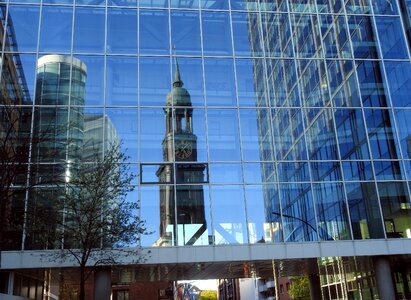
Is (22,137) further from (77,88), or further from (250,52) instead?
(250,52)

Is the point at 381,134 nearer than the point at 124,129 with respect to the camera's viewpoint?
No

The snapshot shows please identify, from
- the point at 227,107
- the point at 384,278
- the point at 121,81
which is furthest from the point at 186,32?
the point at 384,278

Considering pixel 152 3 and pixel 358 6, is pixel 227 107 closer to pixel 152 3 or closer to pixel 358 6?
pixel 152 3

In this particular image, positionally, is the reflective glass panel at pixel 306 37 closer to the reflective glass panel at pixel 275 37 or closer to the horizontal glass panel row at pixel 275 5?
the reflective glass panel at pixel 275 37

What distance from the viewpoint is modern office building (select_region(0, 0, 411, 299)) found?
26422mm

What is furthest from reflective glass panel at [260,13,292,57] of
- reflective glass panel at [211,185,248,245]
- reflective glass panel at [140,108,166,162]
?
reflective glass panel at [211,185,248,245]

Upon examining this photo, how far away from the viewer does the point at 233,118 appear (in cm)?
2855

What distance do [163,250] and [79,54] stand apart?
1216 cm

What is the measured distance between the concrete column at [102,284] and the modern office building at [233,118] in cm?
165

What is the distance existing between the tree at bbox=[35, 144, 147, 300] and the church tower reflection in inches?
76.6

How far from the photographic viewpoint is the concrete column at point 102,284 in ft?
83.6

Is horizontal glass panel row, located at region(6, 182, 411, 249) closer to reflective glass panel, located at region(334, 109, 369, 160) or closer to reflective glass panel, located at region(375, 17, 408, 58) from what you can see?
reflective glass panel, located at region(334, 109, 369, 160)

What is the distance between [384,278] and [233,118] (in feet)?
39.5

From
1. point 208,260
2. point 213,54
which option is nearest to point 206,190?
point 208,260
